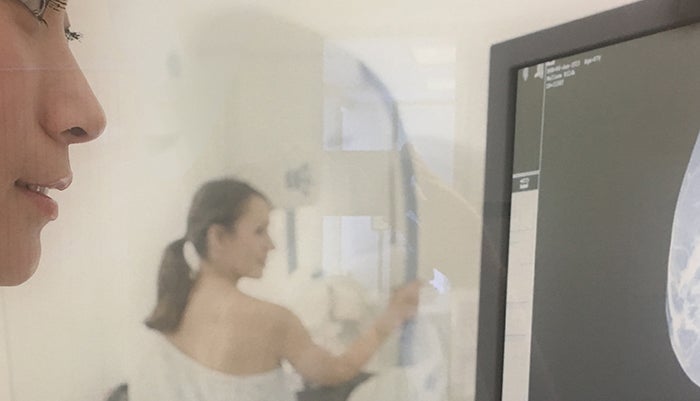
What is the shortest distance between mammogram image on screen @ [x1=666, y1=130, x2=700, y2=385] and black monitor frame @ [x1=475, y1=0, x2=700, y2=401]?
0.56ft

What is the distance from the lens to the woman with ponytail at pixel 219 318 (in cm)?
77

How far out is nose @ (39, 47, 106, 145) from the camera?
70cm

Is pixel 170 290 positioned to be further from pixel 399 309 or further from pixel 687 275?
pixel 687 275

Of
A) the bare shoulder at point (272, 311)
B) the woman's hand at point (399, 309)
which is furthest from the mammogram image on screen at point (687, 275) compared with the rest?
the bare shoulder at point (272, 311)

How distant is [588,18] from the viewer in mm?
641

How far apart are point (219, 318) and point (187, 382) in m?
0.08

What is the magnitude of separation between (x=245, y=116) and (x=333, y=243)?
0.18m

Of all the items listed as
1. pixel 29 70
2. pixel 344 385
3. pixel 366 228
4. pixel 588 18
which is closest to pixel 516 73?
pixel 588 18

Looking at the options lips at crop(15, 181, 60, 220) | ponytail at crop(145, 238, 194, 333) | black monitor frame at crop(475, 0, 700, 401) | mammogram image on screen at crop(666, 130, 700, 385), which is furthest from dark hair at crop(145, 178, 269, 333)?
mammogram image on screen at crop(666, 130, 700, 385)

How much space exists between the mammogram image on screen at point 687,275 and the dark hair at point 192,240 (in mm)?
434

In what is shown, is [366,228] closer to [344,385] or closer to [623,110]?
[344,385]

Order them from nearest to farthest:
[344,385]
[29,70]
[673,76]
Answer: [673,76]
[29,70]
[344,385]

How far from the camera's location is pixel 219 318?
77 centimetres

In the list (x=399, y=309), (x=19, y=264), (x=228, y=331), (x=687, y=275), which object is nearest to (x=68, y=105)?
(x=19, y=264)
